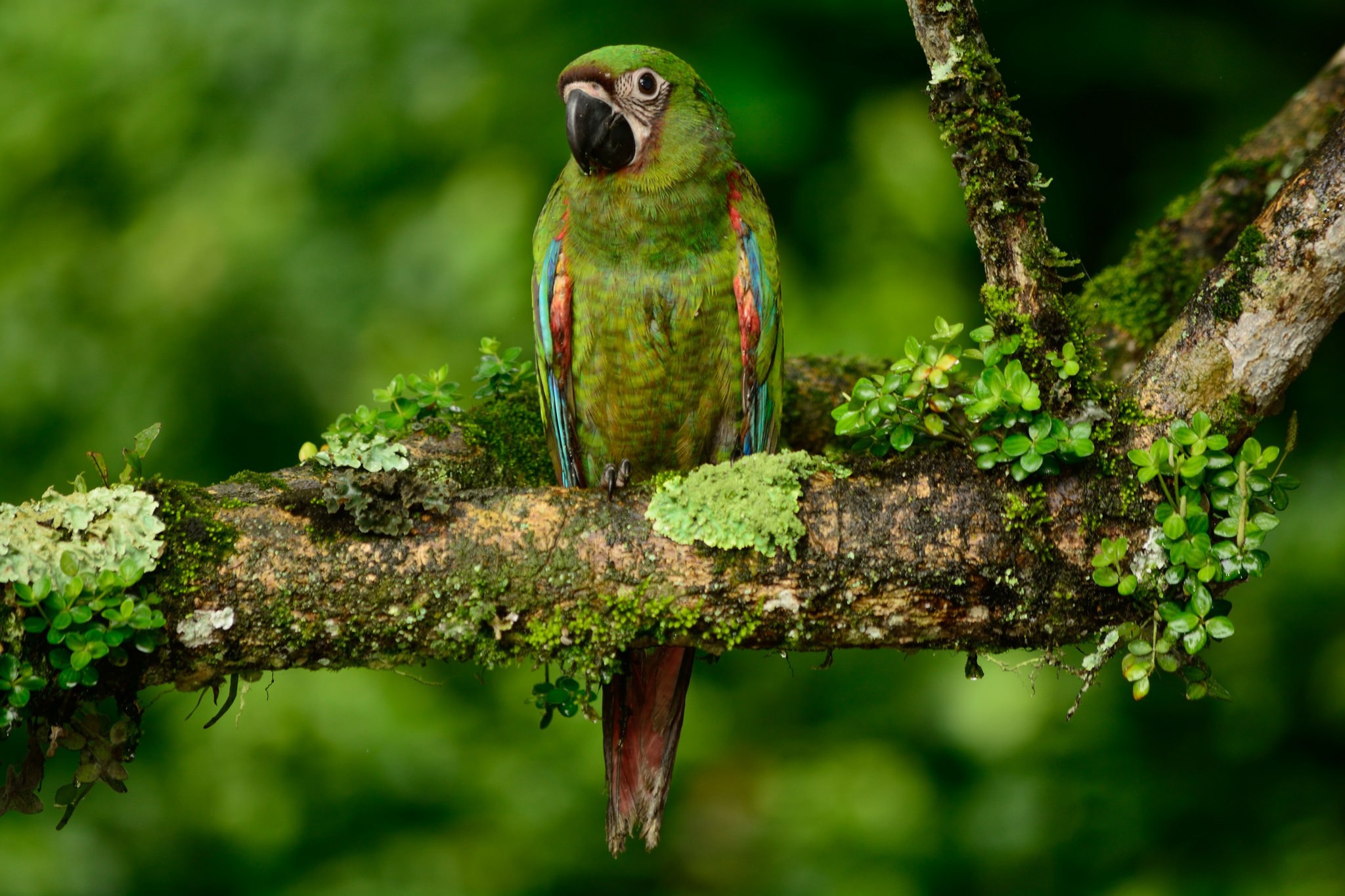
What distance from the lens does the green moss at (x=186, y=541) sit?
5.97 ft

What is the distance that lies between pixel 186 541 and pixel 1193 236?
243 cm

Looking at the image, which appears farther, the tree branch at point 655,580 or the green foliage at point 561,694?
the green foliage at point 561,694

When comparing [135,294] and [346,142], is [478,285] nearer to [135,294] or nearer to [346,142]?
[346,142]

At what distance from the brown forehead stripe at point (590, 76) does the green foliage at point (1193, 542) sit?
1440 millimetres

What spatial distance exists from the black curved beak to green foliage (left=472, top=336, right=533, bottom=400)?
505mm

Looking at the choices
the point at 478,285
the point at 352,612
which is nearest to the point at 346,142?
the point at 478,285

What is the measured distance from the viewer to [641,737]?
2404 mm

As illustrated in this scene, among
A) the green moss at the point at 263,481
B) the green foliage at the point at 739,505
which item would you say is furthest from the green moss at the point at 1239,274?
the green moss at the point at 263,481

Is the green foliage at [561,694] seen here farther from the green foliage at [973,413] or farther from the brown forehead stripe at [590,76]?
the brown forehead stripe at [590,76]

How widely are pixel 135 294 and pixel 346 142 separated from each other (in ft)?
2.52

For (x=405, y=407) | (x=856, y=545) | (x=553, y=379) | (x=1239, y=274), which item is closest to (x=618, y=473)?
(x=553, y=379)

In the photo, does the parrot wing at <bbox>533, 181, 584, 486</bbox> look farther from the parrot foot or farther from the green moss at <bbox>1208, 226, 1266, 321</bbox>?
the green moss at <bbox>1208, 226, 1266, 321</bbox>

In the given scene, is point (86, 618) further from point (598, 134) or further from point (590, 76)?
point (590, 76)

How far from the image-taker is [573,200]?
2.66 m
